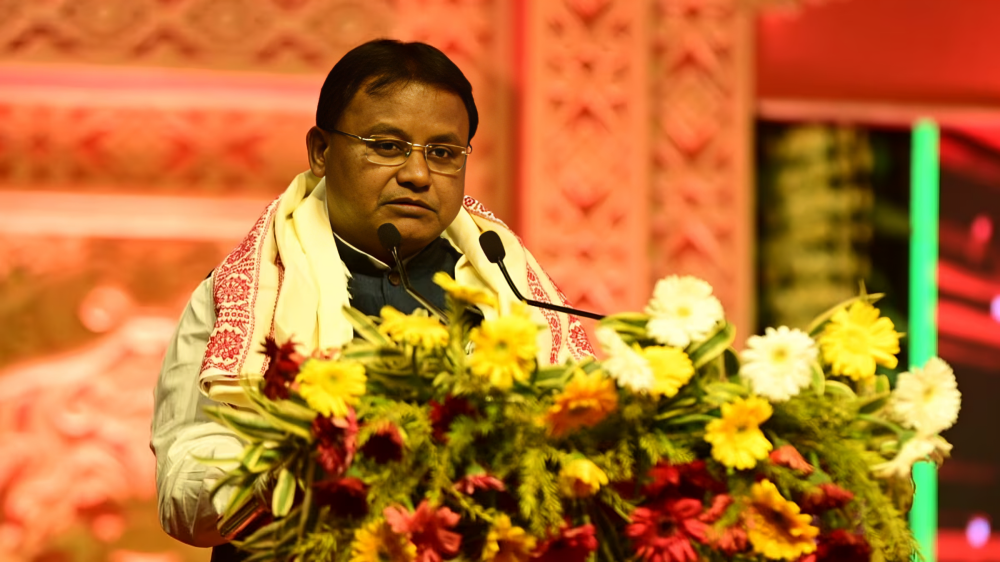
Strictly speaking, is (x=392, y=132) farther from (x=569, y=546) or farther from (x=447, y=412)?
(x=569, y=546)

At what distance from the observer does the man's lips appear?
1894 mm

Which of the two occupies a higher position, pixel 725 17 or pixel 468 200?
pixel 725 17

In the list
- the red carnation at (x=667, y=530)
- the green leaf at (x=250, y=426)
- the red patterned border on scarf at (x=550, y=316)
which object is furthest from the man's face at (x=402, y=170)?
the red carnation at (x=667, y=530)

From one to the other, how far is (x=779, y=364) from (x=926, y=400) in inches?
7.0

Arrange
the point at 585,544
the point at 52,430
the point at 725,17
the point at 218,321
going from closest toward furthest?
1. the point at 585,544
2. the point at 218,321
3. the point at 52,430
4. the point at 725,17

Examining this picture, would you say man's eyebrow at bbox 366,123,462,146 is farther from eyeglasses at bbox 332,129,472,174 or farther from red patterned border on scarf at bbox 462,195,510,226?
red patterned border on scarf at bbox 462,195,510,226

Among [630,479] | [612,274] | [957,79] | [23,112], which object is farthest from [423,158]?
[957,79]

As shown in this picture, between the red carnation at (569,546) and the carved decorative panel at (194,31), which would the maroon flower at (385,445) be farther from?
the carved decorative panel at (194,31)

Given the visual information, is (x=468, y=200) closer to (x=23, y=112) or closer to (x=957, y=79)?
(x=23, y=112)

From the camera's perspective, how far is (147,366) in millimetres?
4223

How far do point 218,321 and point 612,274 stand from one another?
2.58m

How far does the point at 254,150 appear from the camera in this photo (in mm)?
4359

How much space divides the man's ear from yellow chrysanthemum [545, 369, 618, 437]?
31.8 inches

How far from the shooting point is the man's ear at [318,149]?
2004 mm
